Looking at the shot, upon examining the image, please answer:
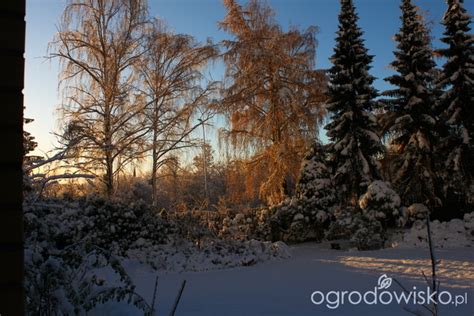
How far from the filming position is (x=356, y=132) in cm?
1529

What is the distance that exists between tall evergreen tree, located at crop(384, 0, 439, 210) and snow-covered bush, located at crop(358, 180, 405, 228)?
196 centimetres

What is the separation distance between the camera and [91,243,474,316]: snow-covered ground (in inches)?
218

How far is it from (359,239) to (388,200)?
1950 millimetres

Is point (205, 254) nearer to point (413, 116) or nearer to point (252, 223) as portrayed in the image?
point (252, 223)

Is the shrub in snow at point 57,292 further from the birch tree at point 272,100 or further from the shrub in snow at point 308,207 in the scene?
the birch tree at point 272,100

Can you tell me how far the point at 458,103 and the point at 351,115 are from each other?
399cm

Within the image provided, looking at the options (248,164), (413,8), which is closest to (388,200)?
(248,164)

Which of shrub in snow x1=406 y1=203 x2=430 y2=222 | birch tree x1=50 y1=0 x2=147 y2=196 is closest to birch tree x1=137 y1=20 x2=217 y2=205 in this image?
birch tree x1=50 y1=0 x2=147 y2=196

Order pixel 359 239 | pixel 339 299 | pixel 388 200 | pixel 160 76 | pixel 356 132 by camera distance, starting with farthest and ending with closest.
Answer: pixel 160 76 < pixel 356 132 < pixel 388 200 < pixel 359 239 < pixel 339 299

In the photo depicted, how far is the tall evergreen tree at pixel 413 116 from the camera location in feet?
49.4

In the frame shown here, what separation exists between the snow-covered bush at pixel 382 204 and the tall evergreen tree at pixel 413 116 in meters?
1.96

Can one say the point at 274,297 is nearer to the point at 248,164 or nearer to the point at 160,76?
the point at 248,164

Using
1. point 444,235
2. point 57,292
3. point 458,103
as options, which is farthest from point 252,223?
point 57,292

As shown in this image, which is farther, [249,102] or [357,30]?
[249,102]
